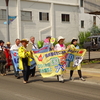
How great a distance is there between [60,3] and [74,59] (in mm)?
26190

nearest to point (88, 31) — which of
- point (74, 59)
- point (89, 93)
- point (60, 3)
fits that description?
point (60, 3)

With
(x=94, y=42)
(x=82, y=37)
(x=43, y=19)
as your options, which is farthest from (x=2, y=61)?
(x=82, y=37)

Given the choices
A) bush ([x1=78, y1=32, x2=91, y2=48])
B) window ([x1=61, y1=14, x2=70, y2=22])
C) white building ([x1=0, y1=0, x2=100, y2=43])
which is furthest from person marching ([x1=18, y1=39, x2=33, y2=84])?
bush ([x1=78, y1=32, x2=91, y2=48])

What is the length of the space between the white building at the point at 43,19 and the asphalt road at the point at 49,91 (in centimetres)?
2203

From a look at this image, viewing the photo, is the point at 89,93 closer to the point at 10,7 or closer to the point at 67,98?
the point at 67,98

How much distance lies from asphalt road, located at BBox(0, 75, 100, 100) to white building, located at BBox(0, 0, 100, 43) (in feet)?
72.3

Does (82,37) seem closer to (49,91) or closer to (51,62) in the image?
(51,62)

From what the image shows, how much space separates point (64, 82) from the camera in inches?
429

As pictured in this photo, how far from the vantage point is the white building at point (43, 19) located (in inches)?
1281

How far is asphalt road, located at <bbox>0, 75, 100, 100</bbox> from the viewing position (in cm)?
802

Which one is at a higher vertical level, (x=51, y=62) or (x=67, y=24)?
(x=67, y=24)

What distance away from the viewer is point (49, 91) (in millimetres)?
9000

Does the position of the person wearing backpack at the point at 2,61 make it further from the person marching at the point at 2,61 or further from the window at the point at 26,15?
the window at the point at 26,15

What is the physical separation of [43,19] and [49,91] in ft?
87.9
